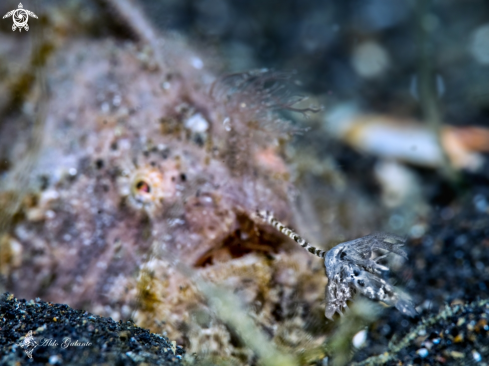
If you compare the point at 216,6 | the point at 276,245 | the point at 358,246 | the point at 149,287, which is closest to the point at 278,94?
the point at 276,245

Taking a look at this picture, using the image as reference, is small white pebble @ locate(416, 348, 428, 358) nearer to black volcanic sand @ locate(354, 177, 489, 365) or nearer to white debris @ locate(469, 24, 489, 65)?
black volcanic sand @ locate(354, 177, 489, 365)

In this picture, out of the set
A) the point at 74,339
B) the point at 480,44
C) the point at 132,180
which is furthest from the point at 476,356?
the point at 480,44

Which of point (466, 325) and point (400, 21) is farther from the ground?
point (400, 21)

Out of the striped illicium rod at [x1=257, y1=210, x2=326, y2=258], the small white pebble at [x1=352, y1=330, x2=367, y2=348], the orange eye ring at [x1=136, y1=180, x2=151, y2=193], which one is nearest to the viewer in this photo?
the striped illicium rod at [x1=257, y1=210, x2=326, y2=258]

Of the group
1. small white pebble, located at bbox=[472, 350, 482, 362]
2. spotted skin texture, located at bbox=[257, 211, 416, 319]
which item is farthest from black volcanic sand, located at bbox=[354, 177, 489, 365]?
spotted skin texture, located at bbox=[257, 211, 416, 319]

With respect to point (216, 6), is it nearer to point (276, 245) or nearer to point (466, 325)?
point (276, 245)

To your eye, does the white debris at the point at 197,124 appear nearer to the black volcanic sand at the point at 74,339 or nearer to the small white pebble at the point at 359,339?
the black volcanic sand at the point at 74,339

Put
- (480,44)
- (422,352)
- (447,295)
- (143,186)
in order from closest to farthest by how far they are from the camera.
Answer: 1. (422,352)
2. (143,186)
3. (447,295)
4. (480,44)

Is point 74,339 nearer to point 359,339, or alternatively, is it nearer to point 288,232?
point 288,232
